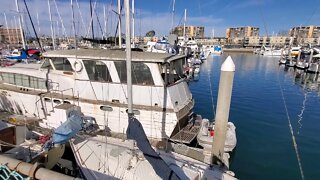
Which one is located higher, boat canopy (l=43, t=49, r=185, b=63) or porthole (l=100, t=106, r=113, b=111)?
boat canopy (l=43, t=49, r=185, b=63)

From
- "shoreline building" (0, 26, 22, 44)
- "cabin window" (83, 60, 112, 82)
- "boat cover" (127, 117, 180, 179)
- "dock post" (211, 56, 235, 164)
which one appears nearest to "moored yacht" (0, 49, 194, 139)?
"cabin window" (83, 60, 112, 82)

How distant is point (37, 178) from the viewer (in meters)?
2.64

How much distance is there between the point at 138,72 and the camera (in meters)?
8.98

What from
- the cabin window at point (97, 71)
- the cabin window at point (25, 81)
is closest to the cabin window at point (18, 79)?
the cabin window at point (25, 81)

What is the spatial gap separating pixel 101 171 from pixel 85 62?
200 inches

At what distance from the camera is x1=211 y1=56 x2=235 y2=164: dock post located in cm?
594

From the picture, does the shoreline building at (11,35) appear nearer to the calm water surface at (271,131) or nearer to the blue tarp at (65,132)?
the calm water surface at (271,131)

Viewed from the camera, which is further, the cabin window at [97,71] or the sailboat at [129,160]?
the cabin window at [97,71]

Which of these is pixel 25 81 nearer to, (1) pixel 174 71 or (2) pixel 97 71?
(2) pixel 97 71

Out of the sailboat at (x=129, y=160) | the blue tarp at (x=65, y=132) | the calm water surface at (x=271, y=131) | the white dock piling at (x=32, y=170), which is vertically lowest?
the calm water surface at (x=271, y=131)

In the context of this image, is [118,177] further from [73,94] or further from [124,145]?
[73,94]

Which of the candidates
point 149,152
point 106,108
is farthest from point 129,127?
point 106,108

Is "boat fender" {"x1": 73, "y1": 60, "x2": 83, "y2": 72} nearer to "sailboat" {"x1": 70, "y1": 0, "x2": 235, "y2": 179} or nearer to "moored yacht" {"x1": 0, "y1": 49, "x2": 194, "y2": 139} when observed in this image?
"moored yacht" {"x1": 0, "y1": 49, "x2": 194, "y2": 139}

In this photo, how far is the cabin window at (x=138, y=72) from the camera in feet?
29.1
